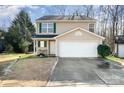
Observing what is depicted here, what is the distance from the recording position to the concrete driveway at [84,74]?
37.3ft

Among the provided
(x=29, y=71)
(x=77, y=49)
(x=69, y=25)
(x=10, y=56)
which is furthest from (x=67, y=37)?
(x=10, y=56)

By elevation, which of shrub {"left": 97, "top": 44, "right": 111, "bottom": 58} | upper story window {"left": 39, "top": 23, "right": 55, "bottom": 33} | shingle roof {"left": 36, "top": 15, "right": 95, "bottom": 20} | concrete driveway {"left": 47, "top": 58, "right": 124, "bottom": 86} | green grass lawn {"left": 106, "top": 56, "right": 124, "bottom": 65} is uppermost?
shingle roof {"left": 36, "top": 15, "right": 95, "bottom": 20}

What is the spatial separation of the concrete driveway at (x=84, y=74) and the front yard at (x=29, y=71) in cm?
27

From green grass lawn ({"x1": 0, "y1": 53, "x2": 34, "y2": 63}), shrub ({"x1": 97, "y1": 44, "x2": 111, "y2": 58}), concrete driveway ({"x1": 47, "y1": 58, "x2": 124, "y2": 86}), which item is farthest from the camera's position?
green grass lawn ({"x1": 0, "y1": 53, "x2": 34, "y2": 63})

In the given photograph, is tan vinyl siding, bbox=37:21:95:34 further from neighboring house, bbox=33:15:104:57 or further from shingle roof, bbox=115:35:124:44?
shingle roof, bbox=115:35:124:44

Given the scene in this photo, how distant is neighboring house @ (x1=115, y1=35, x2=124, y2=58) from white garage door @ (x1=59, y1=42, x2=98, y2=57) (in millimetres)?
677

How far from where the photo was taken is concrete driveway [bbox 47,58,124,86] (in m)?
11.4

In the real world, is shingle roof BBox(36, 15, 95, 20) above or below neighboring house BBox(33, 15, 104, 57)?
above

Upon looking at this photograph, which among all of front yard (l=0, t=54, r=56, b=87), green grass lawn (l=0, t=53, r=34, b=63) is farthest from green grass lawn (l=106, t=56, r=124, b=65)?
green grass lawn (l=0, t=53, r=34, b=63)

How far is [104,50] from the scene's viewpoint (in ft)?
37.6

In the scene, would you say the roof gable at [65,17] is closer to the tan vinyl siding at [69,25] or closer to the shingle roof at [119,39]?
the tan vinyl siding at [69,25]

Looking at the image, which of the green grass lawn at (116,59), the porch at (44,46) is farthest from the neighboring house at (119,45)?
the porch at (44,46)

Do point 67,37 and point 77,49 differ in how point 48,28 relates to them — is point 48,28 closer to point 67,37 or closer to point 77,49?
point 67,37
